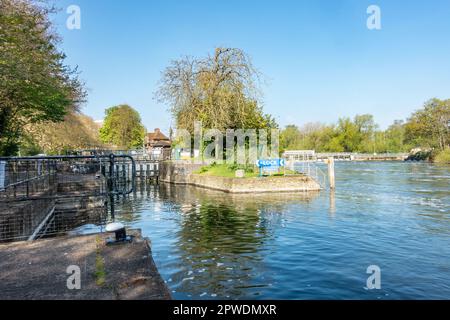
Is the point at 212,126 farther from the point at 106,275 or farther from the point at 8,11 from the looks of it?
the point at 106,275

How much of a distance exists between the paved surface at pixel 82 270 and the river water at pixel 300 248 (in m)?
1.76

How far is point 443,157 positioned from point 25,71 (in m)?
88.6

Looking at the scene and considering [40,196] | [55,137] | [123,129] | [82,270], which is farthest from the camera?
[123,129]

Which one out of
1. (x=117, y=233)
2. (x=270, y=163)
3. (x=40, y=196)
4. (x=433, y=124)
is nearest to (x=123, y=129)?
(x=270, y=163)

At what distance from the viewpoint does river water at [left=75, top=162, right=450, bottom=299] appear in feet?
26.7

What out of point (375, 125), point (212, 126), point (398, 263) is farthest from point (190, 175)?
point (375, 125)

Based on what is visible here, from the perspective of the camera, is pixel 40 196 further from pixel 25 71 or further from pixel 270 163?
pixel 270 163

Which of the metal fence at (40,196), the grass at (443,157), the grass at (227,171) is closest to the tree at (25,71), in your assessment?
the metal fence at (40,196)

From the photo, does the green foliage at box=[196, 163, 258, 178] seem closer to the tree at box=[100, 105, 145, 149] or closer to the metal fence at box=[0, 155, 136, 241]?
the metal fence at box=[0, 155, 136, 241]

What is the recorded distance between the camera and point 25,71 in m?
16.5

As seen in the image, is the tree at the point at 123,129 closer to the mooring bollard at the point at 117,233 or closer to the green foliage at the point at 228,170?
the green foliage at the point at 228,170

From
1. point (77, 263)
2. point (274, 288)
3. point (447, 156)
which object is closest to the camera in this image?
point (77, 263)

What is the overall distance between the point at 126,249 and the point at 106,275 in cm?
150

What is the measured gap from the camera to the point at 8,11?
16.7m
